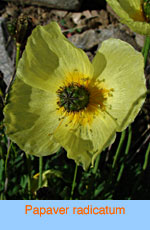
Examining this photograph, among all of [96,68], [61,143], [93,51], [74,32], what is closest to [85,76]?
[96,68]

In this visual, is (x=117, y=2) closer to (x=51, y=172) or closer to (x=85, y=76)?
(x=85, y=76)

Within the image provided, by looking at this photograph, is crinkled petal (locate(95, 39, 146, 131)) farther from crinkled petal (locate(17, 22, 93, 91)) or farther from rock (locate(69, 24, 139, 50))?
rock (locate(69, 24, 139, 50))

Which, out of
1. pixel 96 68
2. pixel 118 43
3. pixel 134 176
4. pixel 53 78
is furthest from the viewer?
pixel 134 176

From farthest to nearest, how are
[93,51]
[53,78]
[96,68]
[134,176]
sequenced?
[93,51] < [134,176] < [53,78] < [96,68]

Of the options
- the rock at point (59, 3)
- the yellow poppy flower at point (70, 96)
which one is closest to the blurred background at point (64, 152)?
the rock at point (59, 3)

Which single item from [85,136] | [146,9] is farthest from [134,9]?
[85,136]
